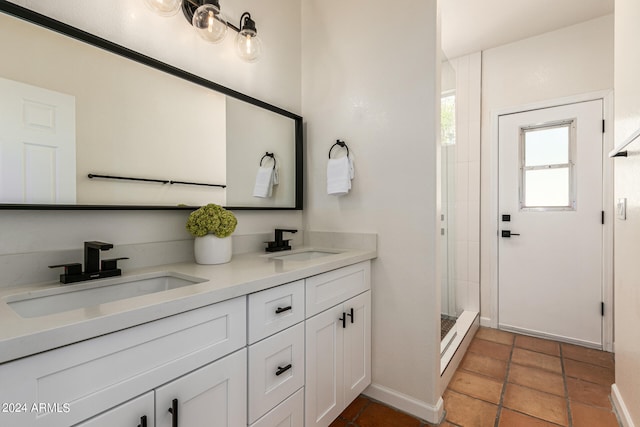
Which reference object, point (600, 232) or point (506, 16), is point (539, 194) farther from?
point (506, 16)

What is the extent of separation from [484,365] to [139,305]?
2.35 m

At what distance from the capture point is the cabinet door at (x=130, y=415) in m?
0.69

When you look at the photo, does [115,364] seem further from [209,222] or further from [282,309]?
[209,222]

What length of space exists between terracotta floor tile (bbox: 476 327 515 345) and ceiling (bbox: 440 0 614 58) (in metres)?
2.68

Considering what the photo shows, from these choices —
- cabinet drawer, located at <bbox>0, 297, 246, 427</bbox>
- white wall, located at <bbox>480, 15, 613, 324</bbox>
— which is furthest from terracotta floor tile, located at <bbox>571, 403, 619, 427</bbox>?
cabinet drawer, located at <bbox>0, 297, 246, 427</bbox>

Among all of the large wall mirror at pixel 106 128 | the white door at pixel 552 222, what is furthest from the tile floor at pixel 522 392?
the large wall mirror at pixel 106 128

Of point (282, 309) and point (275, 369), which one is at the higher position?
point (282, 309)

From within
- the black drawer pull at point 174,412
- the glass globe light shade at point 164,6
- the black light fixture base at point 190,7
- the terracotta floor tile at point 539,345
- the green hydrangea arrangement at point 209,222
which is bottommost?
the terracotta floor tile at point 539,345

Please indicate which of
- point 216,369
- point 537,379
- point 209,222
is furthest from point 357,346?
point 537,379

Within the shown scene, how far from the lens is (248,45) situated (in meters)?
1.62

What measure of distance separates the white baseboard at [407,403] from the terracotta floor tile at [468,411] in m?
0.08

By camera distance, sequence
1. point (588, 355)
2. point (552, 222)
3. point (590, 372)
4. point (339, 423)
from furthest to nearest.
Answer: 1. point (552, 222)
2. point (588, 355)
3. point (590, 372)
4. point (339, 423)

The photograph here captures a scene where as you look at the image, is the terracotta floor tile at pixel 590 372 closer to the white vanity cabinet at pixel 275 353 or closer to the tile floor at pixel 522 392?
the tile floor at pixel 522 392

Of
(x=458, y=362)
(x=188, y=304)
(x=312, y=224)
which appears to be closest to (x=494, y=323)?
(x=458, y=362)
